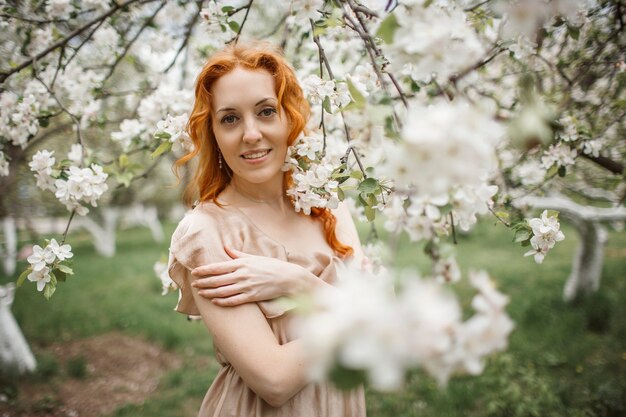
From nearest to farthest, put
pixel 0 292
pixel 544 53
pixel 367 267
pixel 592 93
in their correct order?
pixel 367 267 → pixel 544 53 → pixel 592 93 → pixel 0 292

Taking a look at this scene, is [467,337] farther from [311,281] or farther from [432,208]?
[311,281]

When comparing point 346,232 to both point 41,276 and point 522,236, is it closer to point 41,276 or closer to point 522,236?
point 522,236

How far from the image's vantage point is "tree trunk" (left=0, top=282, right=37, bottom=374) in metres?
3.72

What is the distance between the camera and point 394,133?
2.54 ft

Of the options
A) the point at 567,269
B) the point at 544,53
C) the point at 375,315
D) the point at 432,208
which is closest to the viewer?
the point at 375,315

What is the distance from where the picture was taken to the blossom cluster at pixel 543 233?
142 cm

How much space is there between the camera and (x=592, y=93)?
3.37m

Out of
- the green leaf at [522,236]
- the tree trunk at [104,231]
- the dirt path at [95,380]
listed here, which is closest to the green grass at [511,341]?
the dirt path at [95,380]

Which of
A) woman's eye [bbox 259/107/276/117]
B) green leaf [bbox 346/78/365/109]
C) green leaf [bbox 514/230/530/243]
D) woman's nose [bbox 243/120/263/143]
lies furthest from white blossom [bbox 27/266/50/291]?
green leaf [bbox 514/230/530/243]

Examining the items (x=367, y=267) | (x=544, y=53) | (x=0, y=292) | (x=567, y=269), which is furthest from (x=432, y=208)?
(x=567, y=269)

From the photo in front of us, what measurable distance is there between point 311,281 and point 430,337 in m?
0.97

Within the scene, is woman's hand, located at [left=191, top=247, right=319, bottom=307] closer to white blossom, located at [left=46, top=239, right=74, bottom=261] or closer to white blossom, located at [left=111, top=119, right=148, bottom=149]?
white blossom, located at [left=46, top=239, right=74, bottom=261]

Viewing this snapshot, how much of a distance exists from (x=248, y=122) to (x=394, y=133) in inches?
34.8

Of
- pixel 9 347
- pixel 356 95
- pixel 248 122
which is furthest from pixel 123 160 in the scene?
pixel 9 347
